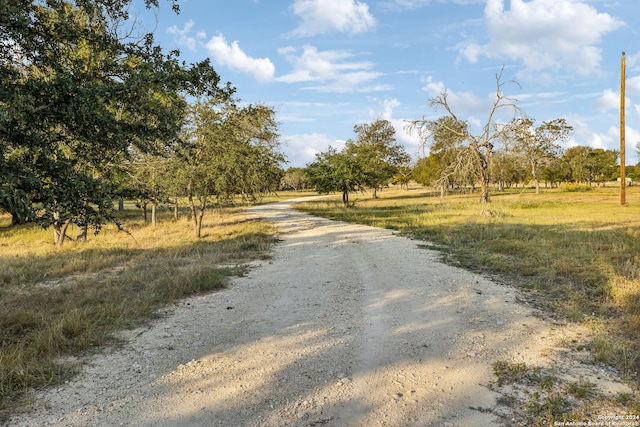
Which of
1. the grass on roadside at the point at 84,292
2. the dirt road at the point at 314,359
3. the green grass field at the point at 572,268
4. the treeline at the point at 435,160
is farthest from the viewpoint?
the treeline at the point at 435,160

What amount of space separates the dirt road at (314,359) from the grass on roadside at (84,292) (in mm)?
423

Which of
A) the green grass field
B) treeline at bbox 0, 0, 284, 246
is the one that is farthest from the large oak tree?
the green grass field

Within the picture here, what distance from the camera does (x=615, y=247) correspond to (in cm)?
1047

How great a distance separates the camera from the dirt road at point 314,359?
3.35m

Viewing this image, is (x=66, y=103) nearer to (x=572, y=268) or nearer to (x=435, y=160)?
(x=572, y=268)

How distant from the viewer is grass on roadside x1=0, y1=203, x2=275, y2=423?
423 cm

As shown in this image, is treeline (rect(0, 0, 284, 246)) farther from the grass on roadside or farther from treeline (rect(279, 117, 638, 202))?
treeline (rect(279, 117, 638, 202))

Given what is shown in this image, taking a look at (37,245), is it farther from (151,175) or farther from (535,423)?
(535,423)

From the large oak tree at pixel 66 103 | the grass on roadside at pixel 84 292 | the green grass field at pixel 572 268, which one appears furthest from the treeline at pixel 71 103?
the green grass field at pixel 572 268

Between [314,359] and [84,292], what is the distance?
568 cm

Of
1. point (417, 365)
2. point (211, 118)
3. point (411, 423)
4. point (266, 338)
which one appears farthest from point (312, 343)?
point (211, 118)

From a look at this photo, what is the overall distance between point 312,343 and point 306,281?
348 cm

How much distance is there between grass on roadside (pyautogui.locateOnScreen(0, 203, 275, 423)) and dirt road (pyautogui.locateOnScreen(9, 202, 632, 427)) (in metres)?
0.42

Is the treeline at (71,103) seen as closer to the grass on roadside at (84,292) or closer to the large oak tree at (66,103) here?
the large oak tree at (66,103)
